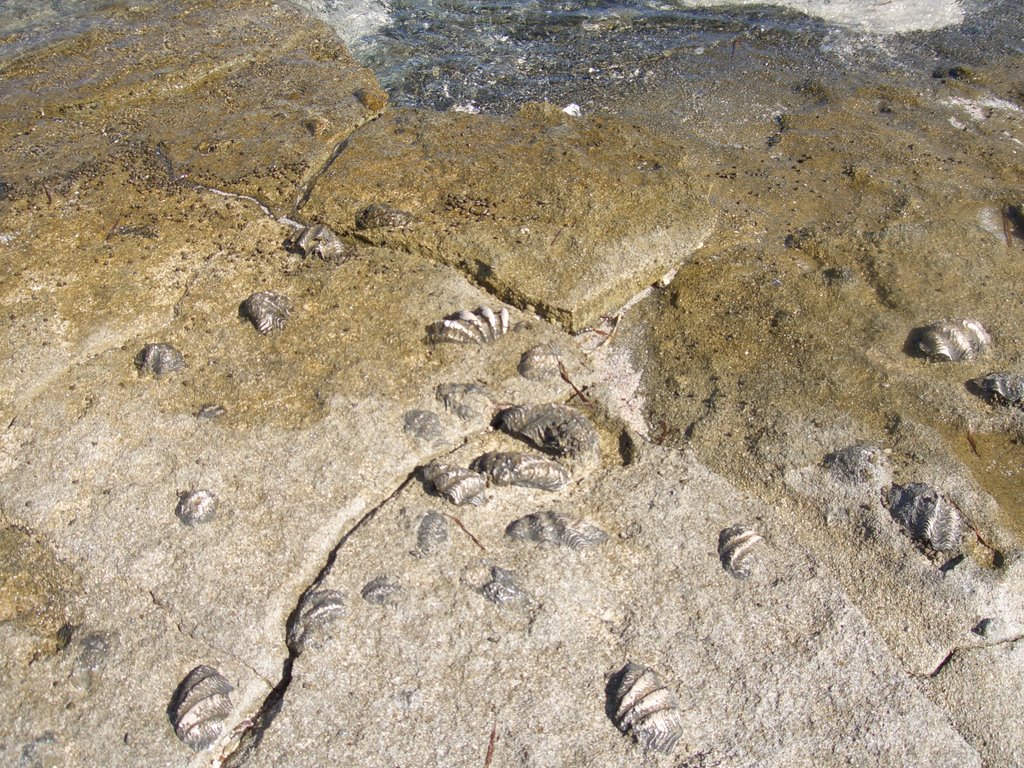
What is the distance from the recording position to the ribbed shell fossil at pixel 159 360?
15.0 feet

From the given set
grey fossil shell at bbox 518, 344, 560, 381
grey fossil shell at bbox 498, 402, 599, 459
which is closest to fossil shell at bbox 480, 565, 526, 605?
grey fossil shell at bbox 498, 402, 599, 459

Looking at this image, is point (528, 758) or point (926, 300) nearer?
point (528, 758)

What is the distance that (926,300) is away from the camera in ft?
16.5

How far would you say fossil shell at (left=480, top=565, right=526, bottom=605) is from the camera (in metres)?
3.65

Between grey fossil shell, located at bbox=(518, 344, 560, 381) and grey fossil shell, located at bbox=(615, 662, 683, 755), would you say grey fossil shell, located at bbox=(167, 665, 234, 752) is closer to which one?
grey fossil shell, located at bbox=(615, 662, 683, 755)

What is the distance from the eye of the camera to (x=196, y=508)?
394 cm

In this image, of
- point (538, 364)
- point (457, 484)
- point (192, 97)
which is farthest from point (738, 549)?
point (192, 97)

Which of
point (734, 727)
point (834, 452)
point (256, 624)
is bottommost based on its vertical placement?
point (256, 624)

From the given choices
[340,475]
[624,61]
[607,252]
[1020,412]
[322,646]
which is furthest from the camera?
[624,61]

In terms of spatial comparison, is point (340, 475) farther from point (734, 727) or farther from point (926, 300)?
point (926, 300)

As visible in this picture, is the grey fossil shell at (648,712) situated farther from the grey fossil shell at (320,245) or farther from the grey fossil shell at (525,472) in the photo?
the grey fossil shell at (320,245)

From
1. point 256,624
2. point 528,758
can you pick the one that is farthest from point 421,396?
point 528,758

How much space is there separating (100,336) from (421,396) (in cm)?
194

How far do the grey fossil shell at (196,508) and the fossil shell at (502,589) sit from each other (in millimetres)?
1338
